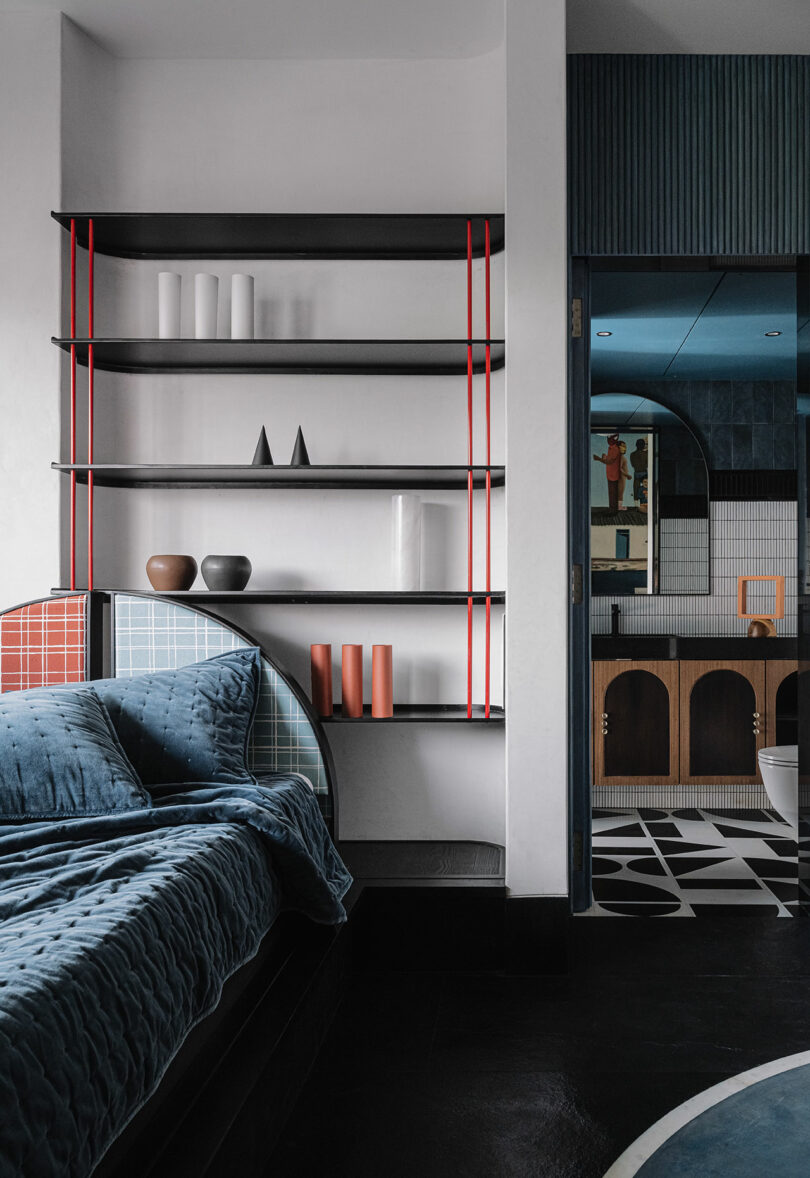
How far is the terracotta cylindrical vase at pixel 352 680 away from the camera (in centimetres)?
296

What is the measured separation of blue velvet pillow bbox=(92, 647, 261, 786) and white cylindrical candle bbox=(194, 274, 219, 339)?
1092mm

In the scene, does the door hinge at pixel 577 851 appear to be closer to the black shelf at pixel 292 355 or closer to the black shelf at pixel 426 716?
the black shelf at pixel 426 716

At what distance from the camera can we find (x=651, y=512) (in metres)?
5.75

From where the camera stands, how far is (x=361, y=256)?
124 inches

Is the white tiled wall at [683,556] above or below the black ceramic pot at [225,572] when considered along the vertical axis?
above

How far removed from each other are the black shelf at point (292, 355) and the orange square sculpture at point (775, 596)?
316 cm

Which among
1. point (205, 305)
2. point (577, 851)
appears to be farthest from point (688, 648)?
point (205, 305)

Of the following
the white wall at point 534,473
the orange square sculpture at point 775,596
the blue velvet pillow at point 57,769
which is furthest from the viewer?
the orange square sculpture at point 775,596

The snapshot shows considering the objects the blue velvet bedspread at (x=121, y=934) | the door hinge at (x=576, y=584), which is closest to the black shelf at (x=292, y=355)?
the door hinge at (x=576, y=584)

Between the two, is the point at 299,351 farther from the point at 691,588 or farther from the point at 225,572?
the point at 691,588

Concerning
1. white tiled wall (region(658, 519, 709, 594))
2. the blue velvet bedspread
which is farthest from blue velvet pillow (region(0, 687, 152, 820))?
white tiled wall (region(658, 519, 709, 594))

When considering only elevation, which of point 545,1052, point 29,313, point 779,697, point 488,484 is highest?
point 29,313

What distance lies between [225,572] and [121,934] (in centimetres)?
160

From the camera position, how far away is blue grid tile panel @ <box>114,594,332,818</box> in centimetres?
290
